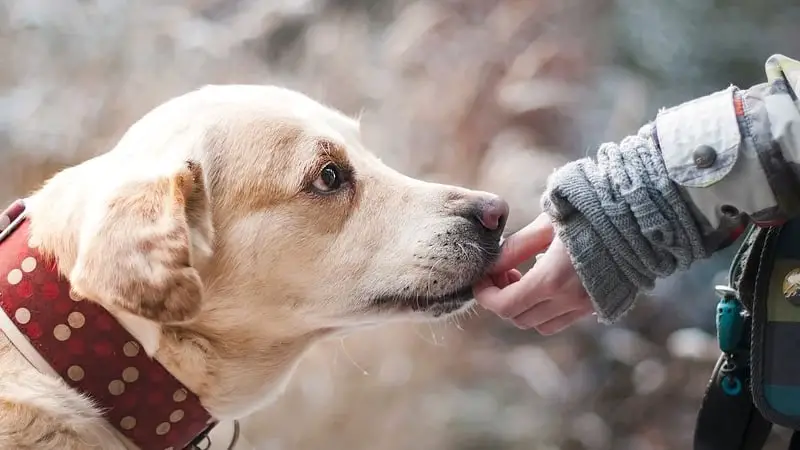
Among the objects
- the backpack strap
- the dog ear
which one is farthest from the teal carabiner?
the dog ear

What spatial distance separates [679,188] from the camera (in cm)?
85

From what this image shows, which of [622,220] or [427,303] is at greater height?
[622,220]

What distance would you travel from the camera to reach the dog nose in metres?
1.05

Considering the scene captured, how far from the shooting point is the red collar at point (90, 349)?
86 cm

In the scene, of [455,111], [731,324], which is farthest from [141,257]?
[455,111]

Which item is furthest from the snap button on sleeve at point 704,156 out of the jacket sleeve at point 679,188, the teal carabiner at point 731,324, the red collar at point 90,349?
the red collar at point 90,349

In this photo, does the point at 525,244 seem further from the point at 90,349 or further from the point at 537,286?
the point at 90,349

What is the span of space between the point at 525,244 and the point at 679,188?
0.26 m

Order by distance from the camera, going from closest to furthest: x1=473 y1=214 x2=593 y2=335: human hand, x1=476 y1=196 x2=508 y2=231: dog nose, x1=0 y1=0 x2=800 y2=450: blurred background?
1. x1=473 y1=214 x2=593 y2=335: human hand
2. x1=476 y1=196 x2=508 y2=231: dog nose
3. x1=0 y1=0 x2=800 y2=450: blurred background

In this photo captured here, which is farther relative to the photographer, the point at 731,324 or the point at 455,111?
the point at 455,111

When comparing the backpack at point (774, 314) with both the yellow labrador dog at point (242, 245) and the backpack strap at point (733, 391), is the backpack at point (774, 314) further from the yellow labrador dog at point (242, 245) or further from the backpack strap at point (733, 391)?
the yellow labrador dog at point (242, 245)

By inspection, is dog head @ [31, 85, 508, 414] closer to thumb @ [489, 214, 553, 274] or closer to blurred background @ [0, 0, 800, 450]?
thumb @ [489, 214, 553, 274]

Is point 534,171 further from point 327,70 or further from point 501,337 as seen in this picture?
point 327,70

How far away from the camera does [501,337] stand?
164 cm
